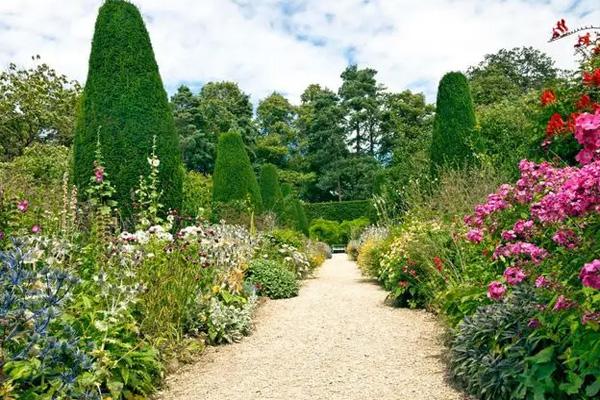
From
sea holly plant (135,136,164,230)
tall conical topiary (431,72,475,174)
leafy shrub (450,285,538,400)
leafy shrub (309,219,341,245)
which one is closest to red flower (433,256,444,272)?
leafy shrub (450,285,538,400)

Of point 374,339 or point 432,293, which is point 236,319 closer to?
point 374,339

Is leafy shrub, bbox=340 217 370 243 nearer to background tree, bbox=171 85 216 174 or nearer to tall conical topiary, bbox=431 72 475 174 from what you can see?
background tree, bbox=171 85 216 174

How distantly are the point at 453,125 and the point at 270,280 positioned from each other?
5.35 m

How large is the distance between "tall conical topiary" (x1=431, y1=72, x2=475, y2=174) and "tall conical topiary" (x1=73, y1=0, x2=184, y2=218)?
18.3ft

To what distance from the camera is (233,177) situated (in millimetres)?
13367

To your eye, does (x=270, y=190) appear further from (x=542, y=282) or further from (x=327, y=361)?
(x=542, y=282)

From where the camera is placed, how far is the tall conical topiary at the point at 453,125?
10.6 meters

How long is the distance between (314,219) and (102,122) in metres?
21.1

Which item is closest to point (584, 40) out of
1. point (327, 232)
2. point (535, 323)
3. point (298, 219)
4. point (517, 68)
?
point (535, 323)

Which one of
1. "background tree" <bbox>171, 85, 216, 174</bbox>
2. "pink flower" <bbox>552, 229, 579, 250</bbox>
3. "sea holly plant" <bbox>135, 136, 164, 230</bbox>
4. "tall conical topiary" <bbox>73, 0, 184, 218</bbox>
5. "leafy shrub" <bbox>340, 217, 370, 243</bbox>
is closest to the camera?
"pink flower" <bbox>552, 229, 579, 250</bbox>

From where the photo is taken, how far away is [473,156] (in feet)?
34.8

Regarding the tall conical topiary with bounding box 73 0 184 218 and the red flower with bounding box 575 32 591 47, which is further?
the tall conical topiary with bounding box 73 0 184 218

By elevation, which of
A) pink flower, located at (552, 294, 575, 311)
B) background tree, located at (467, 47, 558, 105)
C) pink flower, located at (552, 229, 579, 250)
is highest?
background tree, located at (467, 47, 558, 105)

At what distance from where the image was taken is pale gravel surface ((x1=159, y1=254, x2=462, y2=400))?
352cm
